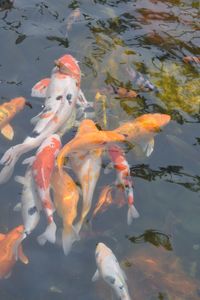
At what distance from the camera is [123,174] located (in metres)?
6.46

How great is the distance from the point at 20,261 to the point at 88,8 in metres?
5.81

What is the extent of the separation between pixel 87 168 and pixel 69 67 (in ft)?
6.42

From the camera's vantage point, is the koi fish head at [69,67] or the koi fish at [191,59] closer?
the koi fish head at [69,67]

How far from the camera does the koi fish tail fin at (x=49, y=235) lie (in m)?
5.77

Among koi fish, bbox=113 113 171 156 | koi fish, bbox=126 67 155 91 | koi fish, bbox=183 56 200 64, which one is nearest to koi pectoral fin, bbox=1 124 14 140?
koi fish, bbox=113 113 171 156

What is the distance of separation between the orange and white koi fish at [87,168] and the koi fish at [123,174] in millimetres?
191

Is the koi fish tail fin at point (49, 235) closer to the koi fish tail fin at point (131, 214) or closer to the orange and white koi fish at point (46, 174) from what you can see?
the orange and white koi fish at point (46, 174)

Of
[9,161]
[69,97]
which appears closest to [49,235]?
[9,161]

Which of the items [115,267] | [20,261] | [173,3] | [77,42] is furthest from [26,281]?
[173,3]

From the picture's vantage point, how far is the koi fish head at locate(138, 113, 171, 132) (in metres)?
7.01

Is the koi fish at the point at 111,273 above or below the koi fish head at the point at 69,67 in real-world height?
below

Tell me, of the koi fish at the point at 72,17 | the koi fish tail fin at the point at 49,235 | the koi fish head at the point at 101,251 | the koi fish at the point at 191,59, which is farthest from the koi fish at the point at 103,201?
the koi fish at the point at 72,17

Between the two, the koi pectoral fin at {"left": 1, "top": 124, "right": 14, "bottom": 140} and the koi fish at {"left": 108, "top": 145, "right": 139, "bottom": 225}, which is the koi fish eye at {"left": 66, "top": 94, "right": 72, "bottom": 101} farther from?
the koi fish at {"left": 108, "top": 145, "right": 139, "bottom": 225}

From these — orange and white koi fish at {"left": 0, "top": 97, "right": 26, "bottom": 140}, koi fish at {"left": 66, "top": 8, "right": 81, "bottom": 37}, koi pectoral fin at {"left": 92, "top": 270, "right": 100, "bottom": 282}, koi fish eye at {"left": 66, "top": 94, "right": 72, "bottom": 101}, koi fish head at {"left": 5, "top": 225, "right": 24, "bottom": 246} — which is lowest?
koi pectoral fin at {"left": 92, "top": 270, "right": 100, "bottom": 282}
